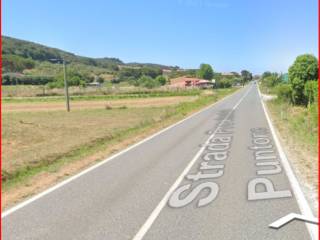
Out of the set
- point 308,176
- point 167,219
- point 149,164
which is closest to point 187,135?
point 149,164

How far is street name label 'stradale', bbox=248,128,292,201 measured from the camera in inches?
298

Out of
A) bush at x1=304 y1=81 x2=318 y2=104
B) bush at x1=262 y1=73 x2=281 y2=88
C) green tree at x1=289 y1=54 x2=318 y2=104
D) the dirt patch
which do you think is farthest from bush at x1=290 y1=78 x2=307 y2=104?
bush at x1=262 y1=73 x2=281 y2=88

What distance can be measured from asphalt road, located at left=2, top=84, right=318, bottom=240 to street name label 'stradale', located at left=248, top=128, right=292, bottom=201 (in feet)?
0.06

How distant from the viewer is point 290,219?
6.11 meters

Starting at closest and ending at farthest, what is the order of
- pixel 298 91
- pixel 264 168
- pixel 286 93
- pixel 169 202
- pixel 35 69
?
pixel 169 202 → pixel 264 168 → pixel 298 91 → pixel 286 93 → pixel 35 69

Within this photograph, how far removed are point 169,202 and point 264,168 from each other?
3.74 meters

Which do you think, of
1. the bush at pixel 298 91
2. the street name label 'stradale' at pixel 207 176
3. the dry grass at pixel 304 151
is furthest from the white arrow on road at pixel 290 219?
the bush at pixel 298 91

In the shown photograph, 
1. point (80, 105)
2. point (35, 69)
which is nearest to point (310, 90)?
point (80, 105)

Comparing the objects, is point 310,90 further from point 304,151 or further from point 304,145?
point 304,151

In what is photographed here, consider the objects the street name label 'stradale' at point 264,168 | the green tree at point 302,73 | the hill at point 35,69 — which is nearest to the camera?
the street name label 'stradale' at point 264,168

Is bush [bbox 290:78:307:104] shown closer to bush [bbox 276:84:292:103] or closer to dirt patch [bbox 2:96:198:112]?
bush [bbox 276:84:292:103]

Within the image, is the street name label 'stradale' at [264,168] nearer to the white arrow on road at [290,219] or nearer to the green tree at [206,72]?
the white arrow on road at [290,219]

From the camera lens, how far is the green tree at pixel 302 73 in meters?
31.2

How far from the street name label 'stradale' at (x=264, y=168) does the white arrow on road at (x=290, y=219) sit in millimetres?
1110
